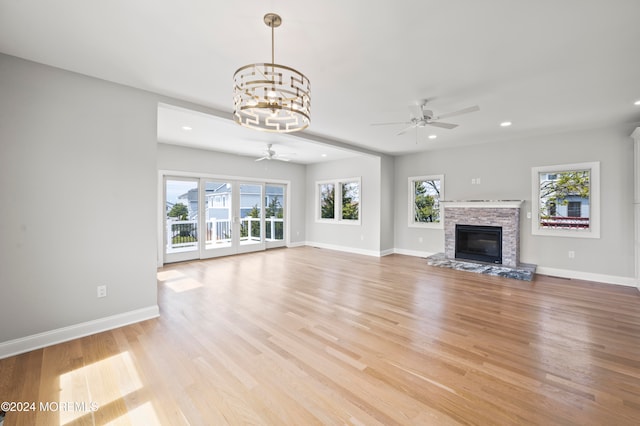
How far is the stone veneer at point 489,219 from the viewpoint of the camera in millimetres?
5430

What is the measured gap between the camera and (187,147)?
6375 millimetres

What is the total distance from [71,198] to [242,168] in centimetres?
480

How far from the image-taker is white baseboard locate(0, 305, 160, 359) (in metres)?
2.45

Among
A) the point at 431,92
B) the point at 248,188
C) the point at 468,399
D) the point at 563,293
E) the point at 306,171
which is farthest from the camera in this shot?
the point at 306,171

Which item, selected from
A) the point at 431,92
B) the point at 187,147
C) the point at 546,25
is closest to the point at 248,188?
the point at 187,147

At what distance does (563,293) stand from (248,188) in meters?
7.01

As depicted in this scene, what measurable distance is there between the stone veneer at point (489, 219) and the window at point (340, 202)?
2.40 m

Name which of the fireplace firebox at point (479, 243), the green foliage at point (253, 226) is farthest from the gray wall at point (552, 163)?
the green foliage at point (253, 226)

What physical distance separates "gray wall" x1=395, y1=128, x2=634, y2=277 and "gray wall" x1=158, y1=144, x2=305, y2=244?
3.62 meters

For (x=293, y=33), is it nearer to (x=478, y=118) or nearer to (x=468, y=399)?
(x=468, y=399)

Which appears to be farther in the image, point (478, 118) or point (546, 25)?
point (478, 118)

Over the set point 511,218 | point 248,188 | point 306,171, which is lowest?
point 511,218

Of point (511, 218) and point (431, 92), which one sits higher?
point (431, 92)

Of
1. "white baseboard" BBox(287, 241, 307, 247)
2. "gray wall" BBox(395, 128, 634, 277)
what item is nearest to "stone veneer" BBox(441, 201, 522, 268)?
"gray wall" BBox(395, 128, 634, 277)
